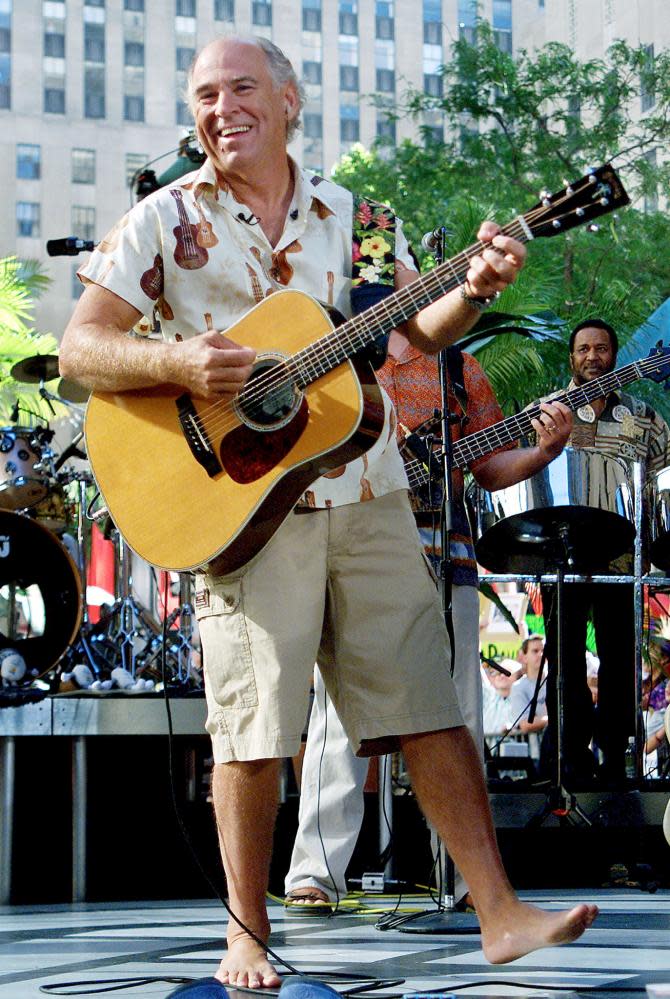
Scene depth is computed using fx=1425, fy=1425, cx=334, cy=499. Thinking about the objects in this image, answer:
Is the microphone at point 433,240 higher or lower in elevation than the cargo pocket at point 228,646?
higher

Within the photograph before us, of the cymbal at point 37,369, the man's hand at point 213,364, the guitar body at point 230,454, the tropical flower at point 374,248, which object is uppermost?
the cymbal at point 37,369

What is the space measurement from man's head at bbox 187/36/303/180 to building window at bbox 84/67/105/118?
49.3m

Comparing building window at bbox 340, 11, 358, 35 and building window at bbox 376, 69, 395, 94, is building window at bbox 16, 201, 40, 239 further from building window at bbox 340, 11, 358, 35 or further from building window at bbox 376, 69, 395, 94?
building window at bbox 376, 69, 395, 94

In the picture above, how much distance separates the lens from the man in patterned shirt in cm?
559

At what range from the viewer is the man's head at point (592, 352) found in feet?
18.3

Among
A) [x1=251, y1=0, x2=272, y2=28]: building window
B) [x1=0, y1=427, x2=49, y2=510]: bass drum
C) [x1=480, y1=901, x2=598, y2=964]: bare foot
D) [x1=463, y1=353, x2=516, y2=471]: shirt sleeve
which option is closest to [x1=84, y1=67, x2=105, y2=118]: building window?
[x1=251, y1=0, x2=272, y2=28]: building window

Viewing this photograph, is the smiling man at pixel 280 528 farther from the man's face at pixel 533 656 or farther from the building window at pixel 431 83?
the building window at pixel 431 83

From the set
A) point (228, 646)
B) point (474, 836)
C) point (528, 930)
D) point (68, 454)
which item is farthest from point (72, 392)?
point (528, 930)

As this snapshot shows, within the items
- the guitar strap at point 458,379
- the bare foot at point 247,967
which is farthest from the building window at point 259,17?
the bare foot at point 247,967

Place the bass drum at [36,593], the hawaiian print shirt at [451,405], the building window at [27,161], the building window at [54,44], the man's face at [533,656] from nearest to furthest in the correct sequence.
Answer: the hawaiian print shirt at [451,405], the bass drum at [36,593], the man's face at [533,656], the building window at [27,161], the building window at [54,44]

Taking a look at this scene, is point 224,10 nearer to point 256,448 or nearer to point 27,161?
point 27,161

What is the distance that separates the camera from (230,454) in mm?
2637

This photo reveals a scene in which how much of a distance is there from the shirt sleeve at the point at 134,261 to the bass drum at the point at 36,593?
3477 millimetres

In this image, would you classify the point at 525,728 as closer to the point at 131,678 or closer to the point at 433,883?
the point at 131,678
